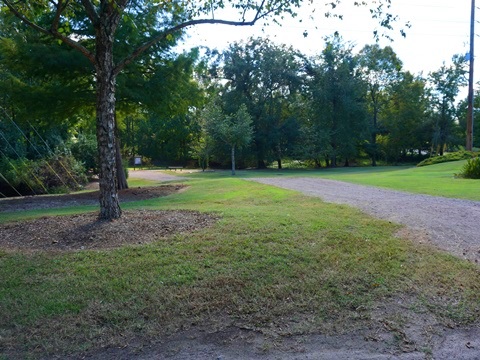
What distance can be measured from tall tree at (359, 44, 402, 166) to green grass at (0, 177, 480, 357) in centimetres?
4373

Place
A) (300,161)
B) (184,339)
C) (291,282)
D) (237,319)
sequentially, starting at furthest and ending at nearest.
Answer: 1. (300,161)
2. (291,282)
3. (237,319)
4. (184,339)

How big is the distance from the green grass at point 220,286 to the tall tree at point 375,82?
43.7 meters

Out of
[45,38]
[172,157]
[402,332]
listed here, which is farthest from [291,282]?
[172,157]

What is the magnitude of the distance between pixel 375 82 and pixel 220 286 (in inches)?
2037

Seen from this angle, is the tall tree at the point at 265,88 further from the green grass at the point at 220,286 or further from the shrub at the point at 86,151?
the green grass at the point at 220,286

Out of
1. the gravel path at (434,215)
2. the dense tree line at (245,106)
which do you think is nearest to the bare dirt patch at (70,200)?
the dense tree line at (245,106)

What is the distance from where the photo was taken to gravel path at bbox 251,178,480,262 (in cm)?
682

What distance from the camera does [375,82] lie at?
52.0 m

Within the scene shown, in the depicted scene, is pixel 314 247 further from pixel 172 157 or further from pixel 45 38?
pixel 172 157

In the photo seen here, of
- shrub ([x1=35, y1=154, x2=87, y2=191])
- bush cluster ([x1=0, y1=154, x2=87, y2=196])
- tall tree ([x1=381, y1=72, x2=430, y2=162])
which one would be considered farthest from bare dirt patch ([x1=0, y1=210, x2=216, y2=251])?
tall tree ([x1=381, y1=72, x2=430, y2=162])

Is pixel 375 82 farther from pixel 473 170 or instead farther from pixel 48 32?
pixel 48 32

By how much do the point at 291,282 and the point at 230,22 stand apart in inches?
217

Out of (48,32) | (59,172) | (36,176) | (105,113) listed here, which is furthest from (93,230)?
(59,172)

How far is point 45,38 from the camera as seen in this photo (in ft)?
49.2
